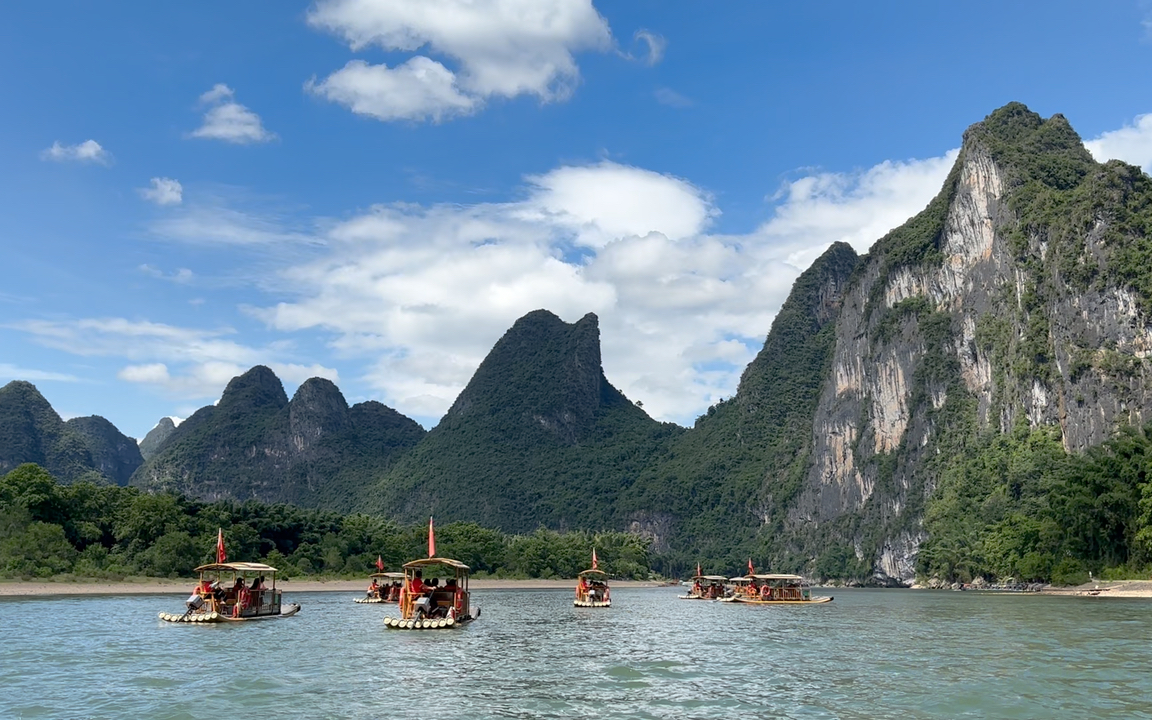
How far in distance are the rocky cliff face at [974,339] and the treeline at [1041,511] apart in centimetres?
436

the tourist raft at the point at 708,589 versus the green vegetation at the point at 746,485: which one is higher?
the green vegetation at the point at 746,485

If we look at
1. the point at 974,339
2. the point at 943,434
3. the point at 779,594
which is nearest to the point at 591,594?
the point at 779,594

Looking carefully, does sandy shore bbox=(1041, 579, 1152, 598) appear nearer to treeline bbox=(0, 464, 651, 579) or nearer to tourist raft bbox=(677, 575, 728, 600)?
tourist raft bbox=(677, 575, 728, 600)

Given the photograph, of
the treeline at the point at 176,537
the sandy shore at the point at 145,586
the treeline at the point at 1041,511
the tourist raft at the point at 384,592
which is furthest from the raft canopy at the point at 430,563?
the treeline at the point at 1041,511

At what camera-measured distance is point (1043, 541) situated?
70125 mm

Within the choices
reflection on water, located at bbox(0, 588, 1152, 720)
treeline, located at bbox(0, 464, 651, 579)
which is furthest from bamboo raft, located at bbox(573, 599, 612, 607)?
treeline, located at bbox(0, 464, 651, 579)

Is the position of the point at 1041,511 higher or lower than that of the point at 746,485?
lower

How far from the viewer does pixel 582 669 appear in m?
23.0

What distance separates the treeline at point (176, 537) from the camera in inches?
2371

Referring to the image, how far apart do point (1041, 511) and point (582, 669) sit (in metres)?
62.5

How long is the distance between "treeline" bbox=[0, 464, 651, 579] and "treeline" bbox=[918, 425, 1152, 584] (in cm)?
4385

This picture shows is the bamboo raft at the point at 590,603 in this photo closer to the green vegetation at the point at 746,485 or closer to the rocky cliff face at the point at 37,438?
the green vegetation at the point at 746,485

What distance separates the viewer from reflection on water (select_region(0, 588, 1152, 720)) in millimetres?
17391

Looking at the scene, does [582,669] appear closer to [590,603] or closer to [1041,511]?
[590,603]
